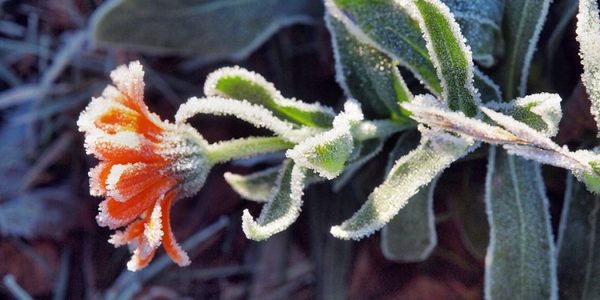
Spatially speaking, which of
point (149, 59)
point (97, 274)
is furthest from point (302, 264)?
point (149, 59)

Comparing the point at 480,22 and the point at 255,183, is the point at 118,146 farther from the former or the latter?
the point at 480,22

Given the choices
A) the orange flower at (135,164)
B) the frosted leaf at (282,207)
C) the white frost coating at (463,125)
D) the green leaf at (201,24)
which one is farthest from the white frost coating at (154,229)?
the green leaf at (201,24)

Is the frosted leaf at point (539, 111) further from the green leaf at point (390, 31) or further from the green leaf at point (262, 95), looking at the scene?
the green leaf at point (262, 95)

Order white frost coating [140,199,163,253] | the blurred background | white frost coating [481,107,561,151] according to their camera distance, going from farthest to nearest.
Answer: the blurred background
white frost coating [140,199,163,253]
white frost coating [481,107,561,151]

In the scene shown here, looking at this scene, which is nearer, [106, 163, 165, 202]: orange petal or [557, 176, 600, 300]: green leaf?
[106, 163, 165, 202]: orange petal

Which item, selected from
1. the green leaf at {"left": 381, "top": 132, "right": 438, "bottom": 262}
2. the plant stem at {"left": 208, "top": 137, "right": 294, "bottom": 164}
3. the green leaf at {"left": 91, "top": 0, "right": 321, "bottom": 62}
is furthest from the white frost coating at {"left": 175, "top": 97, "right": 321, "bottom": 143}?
the green leaf at {"left": 91, "top": 0, "right": 321, "bottom": 62}

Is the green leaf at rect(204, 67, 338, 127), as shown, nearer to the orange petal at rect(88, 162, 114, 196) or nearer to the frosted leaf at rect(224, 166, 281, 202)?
the frosted leaf at rect(224, 166, 281, 202)
